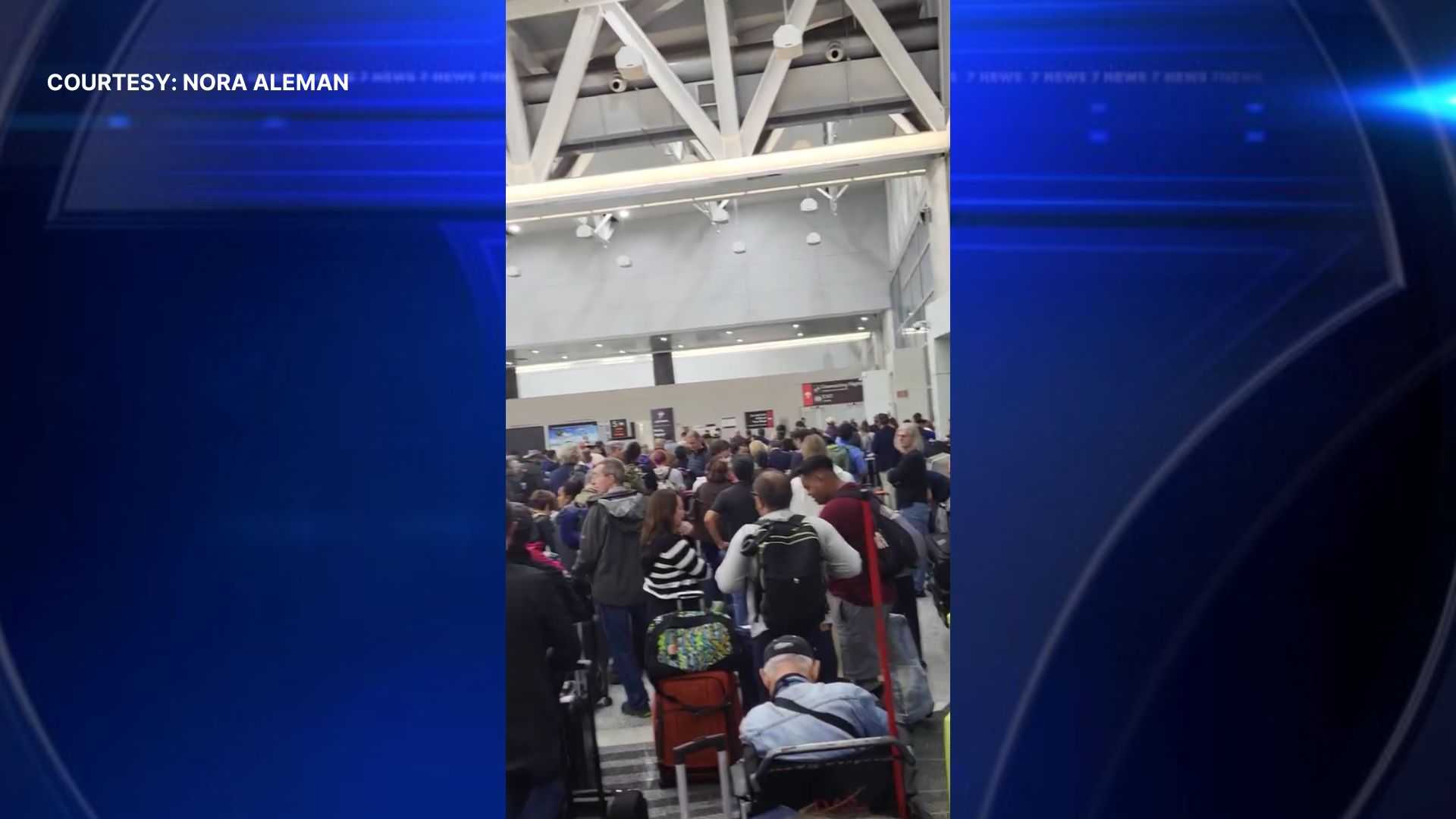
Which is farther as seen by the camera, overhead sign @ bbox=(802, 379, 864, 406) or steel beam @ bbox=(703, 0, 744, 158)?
steel beam @ bbox=(703, 0, 744, 158)

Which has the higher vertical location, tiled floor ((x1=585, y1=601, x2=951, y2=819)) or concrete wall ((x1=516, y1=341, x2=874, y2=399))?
concrete wall ((x1=516, y1=341, x2=874, y2=399))

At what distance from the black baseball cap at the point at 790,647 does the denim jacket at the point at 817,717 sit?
6cm

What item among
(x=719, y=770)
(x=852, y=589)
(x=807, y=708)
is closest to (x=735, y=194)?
(x=852, y=589)

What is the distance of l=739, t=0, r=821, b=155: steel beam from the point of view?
5.54ft

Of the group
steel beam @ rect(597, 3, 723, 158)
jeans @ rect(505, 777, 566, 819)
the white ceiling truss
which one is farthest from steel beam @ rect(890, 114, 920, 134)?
jeans @ rect(505, 777, 566, 819)

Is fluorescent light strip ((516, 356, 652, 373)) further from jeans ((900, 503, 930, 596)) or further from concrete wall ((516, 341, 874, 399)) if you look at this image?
jeans ((900, 503, 930, 596))

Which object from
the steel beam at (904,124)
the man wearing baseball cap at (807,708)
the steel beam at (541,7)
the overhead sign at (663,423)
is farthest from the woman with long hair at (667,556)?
the steel beam at (541,7)

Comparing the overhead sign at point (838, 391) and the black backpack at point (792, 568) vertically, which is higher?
the overhead sign at point (838, 391)

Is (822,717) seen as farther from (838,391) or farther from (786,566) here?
(838,391)

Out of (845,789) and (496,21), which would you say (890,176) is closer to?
(496,21)

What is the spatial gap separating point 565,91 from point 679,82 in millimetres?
262

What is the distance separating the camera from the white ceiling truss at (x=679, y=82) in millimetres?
1667

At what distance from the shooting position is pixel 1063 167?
1.58 m

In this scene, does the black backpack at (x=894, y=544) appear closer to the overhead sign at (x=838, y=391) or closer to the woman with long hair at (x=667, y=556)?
the overhead sign at (x=838, y=391)
